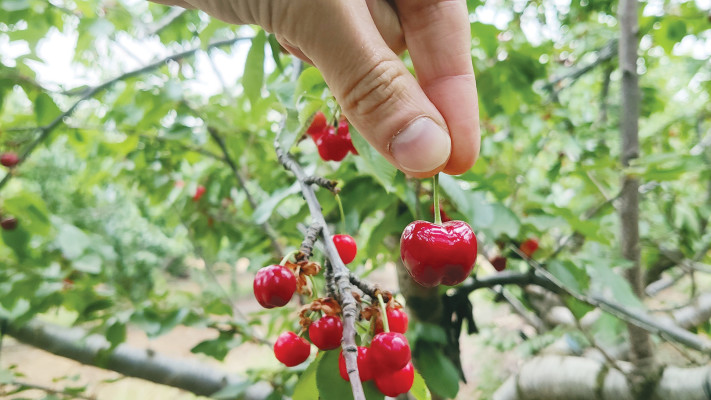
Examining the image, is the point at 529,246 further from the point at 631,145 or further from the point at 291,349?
the point at 291,349

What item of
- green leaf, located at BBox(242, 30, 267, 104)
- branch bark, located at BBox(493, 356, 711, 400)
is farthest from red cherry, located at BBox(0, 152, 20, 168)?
branch bark, located at BBox(493, 356, 711, 400)

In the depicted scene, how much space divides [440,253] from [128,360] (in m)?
1.70

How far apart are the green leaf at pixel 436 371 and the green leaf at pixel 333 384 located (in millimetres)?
396

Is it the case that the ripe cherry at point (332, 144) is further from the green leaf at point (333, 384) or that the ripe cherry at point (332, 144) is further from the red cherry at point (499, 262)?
the red cherry at point (499, 262)

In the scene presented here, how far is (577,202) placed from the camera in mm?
2789

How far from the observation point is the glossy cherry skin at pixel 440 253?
62 centimetres

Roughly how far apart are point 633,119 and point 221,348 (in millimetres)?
1845

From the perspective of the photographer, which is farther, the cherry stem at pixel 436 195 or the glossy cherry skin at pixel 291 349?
the glossy cherry skin at pixel 291 349

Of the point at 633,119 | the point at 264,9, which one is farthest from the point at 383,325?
the point at 633,119

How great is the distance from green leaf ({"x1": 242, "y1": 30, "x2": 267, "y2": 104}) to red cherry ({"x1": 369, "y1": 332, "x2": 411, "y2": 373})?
2.33 feet

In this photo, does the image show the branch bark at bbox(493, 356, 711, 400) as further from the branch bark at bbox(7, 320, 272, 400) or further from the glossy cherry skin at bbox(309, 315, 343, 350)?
the glossy cherry skin at bbox(309, 315, 343, 350)

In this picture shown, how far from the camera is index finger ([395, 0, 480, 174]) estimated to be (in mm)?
778

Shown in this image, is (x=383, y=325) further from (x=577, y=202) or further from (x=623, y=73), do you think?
(x=577, y=202)

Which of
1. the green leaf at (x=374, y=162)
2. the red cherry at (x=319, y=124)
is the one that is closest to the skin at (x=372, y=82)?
the green leaf at (x=374, y=162)
